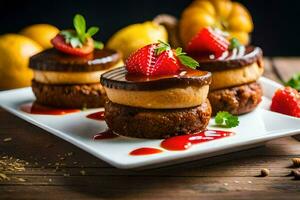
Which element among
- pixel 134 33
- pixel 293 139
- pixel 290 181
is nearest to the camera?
pixel 290 181

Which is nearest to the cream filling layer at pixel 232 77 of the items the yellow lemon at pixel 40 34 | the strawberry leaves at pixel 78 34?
the strawberry leaves at pixel 78 34

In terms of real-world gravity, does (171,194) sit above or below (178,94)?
below

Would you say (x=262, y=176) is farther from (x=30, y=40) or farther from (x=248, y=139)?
(x=30, y=40)

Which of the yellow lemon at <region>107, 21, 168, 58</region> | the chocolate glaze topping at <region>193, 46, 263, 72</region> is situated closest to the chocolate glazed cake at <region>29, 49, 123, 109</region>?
the chocolate glaze topping at <region>193, 46, 263, 72</region>

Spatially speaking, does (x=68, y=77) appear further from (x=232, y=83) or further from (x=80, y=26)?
(x=232, y=83)

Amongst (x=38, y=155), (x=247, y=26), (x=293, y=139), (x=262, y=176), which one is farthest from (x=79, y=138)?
(x=247, y=26)

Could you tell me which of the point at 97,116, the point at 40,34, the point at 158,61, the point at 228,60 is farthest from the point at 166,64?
the point at 40,34

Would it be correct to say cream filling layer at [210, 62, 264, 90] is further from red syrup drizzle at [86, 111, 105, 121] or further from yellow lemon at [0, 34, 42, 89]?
yellow lemon at [0, 34, 42, 89]
